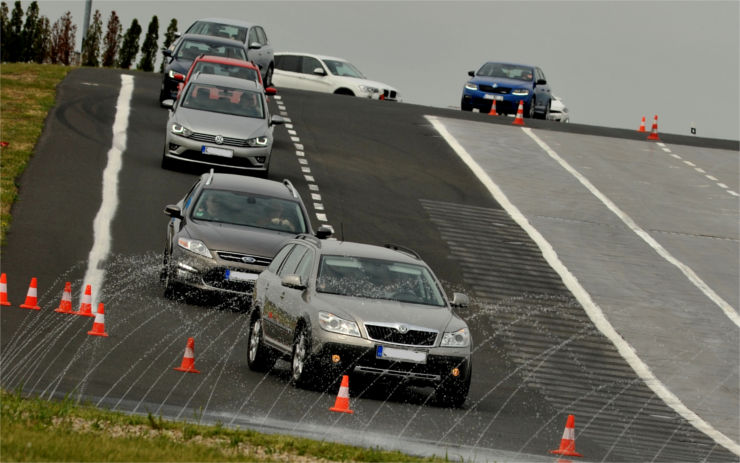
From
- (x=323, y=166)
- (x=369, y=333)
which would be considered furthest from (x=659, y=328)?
(x=323, y=166)

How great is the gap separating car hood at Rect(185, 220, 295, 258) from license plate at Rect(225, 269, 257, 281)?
276 mm

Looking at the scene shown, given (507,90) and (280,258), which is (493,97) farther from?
(280,258)

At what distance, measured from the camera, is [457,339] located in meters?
15.8

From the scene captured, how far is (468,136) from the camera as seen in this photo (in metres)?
39.6

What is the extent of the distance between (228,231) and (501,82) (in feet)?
85.8

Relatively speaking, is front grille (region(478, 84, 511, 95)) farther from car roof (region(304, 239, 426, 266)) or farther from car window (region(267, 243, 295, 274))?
car roof (region(304, 239, 426, 266))

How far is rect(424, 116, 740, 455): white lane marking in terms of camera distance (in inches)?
728

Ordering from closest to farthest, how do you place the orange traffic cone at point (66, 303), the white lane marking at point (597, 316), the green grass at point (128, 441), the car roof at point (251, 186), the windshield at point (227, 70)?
the green grass at point (128, 441)
the white lane marking at point (597, 316)
the orange traffic cone at point (66, 303)
the car roof at point (251, 186)
the windshield at point (227, 70)

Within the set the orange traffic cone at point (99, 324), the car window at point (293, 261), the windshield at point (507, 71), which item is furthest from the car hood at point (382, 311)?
the windshield at point (507, 71)

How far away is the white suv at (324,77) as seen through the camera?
4894 centimetres

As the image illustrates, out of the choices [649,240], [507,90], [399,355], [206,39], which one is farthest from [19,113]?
[399,355]

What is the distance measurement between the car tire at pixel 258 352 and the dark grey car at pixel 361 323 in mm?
10

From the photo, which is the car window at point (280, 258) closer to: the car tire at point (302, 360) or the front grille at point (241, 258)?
the car tire at point (302, 360)

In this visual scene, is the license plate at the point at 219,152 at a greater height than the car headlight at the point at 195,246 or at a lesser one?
greater
